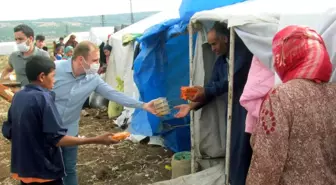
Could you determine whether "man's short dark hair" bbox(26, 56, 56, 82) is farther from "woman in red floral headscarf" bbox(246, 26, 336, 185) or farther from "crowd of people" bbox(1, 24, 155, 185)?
"woman in red floral headscarf" bbox(246, 26, 336, 185)

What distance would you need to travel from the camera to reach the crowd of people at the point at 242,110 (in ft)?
4.78

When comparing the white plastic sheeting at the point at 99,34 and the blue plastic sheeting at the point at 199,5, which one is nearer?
the blue plastic sheeting at the point at 199,5

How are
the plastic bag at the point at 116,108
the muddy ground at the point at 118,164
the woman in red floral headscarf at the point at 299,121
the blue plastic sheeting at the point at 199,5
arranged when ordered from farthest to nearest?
the plastic bag at the point at 116,108
the muddy ground at the point at 118,164
the blue plastic sheeting at the point at 199,5
the woman in red floral headscarf at the point at 299,121

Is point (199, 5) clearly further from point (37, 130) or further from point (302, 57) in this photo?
point (302, 57)

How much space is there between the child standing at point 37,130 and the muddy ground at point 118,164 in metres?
2.13

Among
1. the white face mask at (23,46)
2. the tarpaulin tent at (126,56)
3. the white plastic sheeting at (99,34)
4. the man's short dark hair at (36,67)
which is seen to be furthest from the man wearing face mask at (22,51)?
the white plastic sheeting at (99,34)

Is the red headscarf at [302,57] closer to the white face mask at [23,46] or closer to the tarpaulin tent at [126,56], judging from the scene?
the white face mask at [23,46]

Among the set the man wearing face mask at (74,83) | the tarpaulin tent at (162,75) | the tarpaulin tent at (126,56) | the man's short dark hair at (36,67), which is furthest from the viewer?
the tarpaulin tent at (126,56)

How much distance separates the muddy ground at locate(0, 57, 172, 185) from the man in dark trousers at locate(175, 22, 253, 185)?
1574 millimetres

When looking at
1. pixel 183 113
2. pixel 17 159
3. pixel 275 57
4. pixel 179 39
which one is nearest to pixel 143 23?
pixel 179 39

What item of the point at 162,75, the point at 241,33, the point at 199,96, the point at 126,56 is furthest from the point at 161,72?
the point at 126,56

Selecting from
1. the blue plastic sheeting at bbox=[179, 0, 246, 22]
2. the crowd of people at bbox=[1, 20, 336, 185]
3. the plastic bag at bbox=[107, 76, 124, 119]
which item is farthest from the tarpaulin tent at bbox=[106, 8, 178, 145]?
the crowd of people at bbox=[1, 20, 336, 185]

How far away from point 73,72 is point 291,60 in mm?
2113

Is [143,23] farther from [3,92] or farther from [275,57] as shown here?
[275,57]
